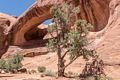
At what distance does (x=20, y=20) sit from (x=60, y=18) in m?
15.2

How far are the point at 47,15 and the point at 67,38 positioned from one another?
44.5 feet

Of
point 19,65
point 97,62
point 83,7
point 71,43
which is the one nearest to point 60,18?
point 71,43

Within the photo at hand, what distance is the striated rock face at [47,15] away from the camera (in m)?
25.5

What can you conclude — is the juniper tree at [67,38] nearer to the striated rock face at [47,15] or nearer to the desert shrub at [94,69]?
the desert shrub at [94,69]

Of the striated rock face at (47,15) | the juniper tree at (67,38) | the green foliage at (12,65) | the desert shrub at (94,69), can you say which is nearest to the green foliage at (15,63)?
the green foliage at (12,65)

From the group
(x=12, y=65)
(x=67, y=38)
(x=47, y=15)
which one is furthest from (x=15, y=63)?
(x=47, y=15)

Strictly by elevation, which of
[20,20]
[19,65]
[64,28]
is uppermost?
[20,20]

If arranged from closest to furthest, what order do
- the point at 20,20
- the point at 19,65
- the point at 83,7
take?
the point at 19,65 → the point at 83,7 → the point at 20,20

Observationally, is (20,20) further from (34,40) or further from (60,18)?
(60,18)

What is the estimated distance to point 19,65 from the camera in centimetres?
2302

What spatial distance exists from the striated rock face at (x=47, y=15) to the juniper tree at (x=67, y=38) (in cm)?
796

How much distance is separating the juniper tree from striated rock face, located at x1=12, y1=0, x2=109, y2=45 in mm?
7962

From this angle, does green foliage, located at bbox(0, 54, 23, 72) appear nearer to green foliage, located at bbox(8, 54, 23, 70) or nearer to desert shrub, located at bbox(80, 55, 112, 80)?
green foliage, located at bbox(8, 54, 23, 70)

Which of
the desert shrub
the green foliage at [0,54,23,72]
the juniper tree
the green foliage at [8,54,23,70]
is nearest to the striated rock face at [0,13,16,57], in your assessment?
the green foliage at [0,54,23,72]
